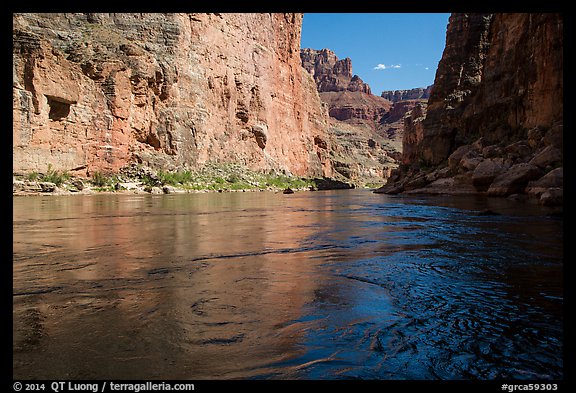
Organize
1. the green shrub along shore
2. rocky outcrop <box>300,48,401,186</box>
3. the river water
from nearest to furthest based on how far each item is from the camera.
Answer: the river water < the green shrub along shore < rocky outcrop <box>300,48,401,186</box>

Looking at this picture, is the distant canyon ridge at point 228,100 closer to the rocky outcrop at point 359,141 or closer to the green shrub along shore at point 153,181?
the green shrub along shore at point 153,181

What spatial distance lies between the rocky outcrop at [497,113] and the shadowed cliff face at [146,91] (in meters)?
23.6

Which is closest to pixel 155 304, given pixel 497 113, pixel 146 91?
pixel 497 113

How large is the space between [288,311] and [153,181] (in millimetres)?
37727

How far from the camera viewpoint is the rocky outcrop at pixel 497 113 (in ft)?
67.0

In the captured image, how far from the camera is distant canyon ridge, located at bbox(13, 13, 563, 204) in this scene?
24219mm

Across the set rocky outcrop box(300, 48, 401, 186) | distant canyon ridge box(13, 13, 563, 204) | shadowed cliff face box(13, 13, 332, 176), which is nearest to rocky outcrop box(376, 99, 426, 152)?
rocky outcrop box(300, 48, 401, 186)

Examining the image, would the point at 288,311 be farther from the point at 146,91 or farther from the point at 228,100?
the point at 228,100

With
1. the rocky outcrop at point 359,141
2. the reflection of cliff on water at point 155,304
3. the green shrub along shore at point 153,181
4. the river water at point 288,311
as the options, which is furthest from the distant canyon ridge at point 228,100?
the rocky outcrop at point 359,141

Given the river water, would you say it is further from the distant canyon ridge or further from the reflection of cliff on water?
the distant canyon ridge

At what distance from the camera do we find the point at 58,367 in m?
2.38

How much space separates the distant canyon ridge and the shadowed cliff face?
13cm

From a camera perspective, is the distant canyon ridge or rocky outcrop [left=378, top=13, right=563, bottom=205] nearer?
rocky outcrop [left=378, top=13, right=563, bottom=205]

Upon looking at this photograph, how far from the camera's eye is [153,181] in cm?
3888
